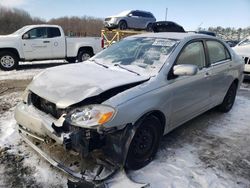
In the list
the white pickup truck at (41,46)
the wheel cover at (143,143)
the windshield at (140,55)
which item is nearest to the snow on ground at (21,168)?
the wheel cover at (143,143)

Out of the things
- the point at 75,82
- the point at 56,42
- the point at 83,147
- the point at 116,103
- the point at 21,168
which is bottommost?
the point at 21,168

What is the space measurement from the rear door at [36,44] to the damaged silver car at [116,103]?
24.8 ft

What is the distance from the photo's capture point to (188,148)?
160 inches

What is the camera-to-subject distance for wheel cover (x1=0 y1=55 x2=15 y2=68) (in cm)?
1070

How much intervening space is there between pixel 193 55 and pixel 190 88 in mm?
577

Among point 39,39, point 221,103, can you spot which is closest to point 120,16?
point 39,39

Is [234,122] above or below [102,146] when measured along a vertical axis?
below

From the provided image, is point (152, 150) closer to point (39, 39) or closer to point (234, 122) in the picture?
point (234, 122)

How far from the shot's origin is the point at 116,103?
289 cm

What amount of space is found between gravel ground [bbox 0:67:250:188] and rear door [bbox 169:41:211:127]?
16.7 inches

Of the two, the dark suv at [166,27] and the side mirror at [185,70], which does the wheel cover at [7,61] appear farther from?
the side mirror at [185,70]

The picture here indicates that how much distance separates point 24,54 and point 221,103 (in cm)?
844

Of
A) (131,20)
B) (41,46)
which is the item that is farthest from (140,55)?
(131,20)

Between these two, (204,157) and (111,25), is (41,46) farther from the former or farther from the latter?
(204,157)
